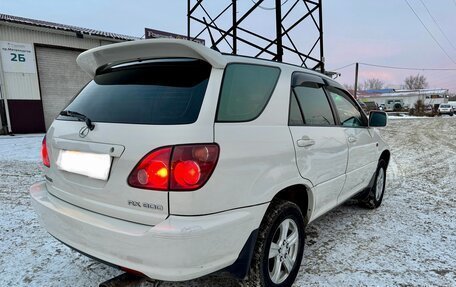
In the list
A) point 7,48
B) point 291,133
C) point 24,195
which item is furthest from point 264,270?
point 7,48

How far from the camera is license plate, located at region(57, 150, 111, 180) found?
1829 mm

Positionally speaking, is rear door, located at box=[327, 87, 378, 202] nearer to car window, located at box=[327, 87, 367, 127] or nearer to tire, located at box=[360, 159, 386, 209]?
car window, located at box=[327, 87, 367, 127]

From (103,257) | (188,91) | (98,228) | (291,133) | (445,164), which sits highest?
(188,91)

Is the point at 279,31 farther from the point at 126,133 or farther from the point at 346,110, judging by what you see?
the point at 126,133

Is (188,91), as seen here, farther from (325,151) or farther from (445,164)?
(445,164)

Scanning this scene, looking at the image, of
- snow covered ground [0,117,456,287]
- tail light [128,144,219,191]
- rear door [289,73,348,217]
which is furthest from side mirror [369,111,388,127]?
tail light [128,144,219,191]

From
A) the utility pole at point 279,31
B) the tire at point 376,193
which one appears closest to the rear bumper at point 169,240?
the tire at point 376,193

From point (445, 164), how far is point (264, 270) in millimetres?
7034

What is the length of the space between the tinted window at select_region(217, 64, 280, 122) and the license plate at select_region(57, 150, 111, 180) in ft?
2.37

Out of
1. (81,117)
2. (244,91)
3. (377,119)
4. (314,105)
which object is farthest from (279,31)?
(81,117)

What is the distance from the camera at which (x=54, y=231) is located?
2.12m

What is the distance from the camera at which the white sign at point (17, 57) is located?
12711 mm

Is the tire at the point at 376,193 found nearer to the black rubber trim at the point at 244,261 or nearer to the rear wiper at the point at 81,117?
the black rubber trim at the point at 244,261

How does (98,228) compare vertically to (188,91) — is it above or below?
below
